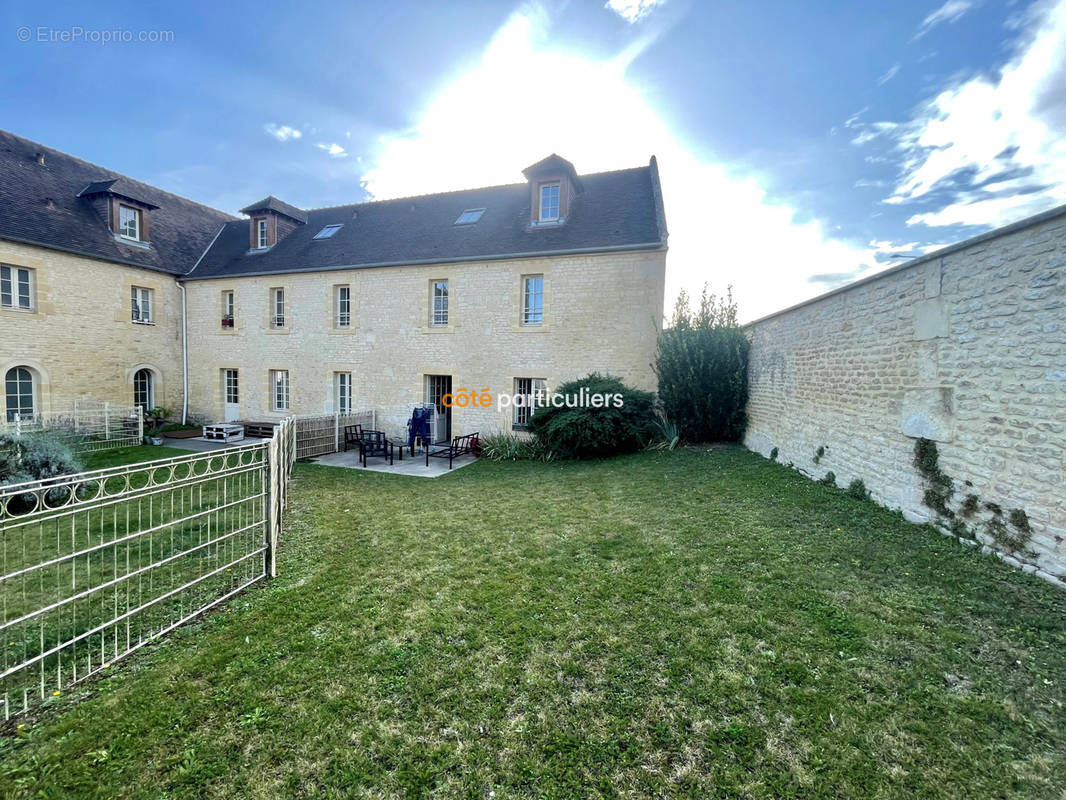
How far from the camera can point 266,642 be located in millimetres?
3123

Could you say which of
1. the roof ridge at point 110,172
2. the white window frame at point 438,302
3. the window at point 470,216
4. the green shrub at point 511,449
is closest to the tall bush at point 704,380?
the green shrub at point 511,449

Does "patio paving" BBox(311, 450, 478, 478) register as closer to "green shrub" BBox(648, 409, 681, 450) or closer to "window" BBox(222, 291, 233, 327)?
"green shrub" BBox(648, 409, 681, 450)

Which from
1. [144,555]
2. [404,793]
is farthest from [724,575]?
[144,555]

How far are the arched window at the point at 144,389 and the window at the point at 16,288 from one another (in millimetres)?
3342

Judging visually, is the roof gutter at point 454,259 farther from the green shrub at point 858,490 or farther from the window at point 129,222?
the green shrub at point 858,490

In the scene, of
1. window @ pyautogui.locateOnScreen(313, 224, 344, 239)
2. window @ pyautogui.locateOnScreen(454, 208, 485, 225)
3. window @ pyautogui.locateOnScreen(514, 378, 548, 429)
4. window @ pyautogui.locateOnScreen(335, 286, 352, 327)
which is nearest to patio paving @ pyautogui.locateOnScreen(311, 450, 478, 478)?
window @ pyautogui.locateOnScreen(514, 378, 548, 429)

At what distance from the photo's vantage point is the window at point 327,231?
16.3 metres

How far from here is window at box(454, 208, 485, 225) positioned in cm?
1461

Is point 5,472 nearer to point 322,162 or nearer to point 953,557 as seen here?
point 322,162

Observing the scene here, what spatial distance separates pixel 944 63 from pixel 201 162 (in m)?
20.4

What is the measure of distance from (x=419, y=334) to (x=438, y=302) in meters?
1.17

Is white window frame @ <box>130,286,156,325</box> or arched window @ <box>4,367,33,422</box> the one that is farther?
white window frame @ <box>130,286,156,325</box>

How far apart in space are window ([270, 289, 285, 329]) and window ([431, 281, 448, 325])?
6.09 meters

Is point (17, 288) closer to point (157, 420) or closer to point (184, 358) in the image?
point (184, 358)
